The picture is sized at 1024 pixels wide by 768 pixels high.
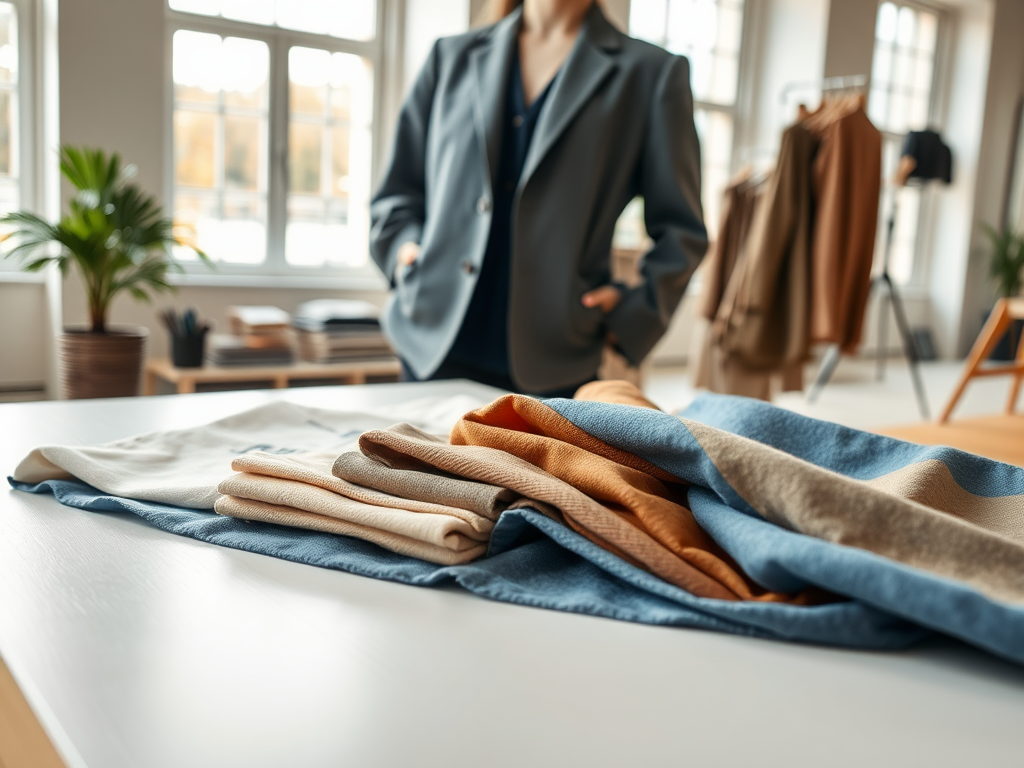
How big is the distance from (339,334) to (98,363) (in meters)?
1.00

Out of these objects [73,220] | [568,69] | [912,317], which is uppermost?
[568,69]

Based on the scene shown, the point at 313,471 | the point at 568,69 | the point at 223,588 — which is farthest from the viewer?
the point at 568,69

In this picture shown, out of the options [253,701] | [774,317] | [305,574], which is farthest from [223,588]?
[774,317]

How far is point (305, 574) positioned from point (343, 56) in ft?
14.2

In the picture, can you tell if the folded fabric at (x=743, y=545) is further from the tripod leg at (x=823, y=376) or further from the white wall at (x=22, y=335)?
the tripod leg at (x=823, y=376)

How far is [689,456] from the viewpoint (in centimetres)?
63

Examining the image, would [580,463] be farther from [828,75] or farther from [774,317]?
[828,75]

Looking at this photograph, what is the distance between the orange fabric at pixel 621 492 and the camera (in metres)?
0.58

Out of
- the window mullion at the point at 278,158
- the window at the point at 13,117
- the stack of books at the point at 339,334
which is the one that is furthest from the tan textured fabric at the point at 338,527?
the window mullion at the point at 278,158

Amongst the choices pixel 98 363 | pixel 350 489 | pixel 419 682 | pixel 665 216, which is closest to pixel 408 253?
pixel 665 216

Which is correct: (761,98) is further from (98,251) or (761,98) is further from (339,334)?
(98,251)

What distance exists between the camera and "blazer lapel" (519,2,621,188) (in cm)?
160

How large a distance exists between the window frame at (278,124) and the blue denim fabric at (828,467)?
3737mm

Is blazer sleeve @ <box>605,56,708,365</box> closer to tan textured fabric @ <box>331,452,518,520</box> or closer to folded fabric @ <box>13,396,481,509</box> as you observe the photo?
folded fabric @ <box>13,396,481,509</box>
